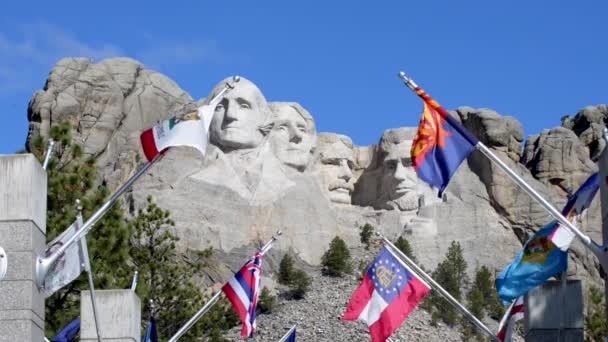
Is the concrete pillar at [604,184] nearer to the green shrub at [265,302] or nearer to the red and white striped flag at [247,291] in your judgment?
the red and white striped flag at [247,291]

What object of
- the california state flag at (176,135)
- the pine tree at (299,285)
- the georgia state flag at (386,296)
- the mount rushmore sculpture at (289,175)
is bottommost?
the georgia state flag at (386,296)

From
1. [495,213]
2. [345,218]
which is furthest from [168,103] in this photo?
[495,213]

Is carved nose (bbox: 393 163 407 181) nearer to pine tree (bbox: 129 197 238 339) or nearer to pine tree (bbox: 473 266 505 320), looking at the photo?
pine tree (bbox: 473 266 505 320)

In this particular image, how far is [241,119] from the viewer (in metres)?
52.0

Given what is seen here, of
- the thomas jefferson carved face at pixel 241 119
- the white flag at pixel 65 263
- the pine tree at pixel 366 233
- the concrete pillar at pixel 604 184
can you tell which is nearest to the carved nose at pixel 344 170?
the pine tree at pixel 366 233

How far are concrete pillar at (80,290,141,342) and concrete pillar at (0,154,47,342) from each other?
484cm

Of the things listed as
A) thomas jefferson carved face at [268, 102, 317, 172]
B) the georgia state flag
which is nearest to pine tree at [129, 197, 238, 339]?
the georgia state flag

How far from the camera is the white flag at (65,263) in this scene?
19703mm

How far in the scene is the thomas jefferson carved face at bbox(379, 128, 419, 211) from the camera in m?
55.9

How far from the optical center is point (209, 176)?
51.4 metres

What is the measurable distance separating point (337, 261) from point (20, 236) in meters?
33.7

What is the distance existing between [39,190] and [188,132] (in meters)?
1.94

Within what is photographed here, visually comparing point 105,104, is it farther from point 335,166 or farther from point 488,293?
point 488,293

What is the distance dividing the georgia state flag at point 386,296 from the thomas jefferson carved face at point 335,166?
30.3 metres
